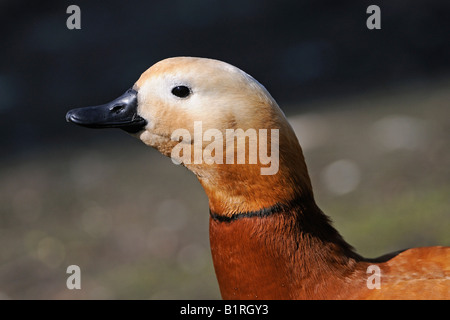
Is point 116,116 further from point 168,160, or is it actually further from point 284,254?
point 168,160

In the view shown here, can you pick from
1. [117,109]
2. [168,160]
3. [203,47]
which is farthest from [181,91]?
[203,47]

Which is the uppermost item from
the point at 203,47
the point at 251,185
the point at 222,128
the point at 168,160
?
the point at 203,47

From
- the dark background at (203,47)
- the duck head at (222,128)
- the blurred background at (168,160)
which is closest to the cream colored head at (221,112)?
the duck head at (222,128)

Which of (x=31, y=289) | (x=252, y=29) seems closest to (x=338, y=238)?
(x=31, y=289)

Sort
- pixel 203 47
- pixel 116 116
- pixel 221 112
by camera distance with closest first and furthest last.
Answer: pixel 221 112, pixel 116 116, pixel 203 47

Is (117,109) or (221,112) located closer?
(221,112)

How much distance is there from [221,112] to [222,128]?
1.6 inches

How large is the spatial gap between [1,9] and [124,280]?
314 cm

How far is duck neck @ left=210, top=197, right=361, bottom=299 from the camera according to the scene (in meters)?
1.64

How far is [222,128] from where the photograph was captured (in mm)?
1597

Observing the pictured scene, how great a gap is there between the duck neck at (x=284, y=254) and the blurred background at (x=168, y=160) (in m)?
1.53

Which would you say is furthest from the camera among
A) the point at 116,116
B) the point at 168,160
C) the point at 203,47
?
the point at 203,47

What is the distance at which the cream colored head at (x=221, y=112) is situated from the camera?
159 centimetres

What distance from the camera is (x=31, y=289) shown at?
3295 mm
